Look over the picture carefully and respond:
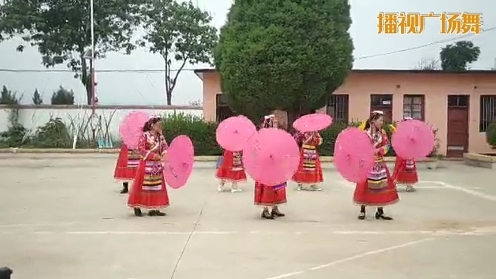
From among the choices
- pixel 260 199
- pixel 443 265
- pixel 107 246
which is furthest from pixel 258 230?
pixel 443 265

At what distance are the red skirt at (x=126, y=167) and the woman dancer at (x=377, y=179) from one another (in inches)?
183

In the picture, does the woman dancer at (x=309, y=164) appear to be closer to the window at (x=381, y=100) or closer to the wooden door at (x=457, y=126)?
the window at (x=381, y=100)

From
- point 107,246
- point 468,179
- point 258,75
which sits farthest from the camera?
point 258,75

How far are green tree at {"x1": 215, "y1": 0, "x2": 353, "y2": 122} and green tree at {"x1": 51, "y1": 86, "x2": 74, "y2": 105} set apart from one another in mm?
13190

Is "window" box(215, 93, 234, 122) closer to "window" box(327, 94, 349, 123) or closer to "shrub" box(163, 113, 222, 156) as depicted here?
"shrub" box(163, 113, 222, 156)

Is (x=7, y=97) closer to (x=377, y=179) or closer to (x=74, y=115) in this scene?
(x=74, y=115)

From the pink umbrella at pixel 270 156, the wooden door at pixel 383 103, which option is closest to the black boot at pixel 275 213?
the pink umbrella at pixel 270 156

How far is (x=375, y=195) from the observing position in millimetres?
9367

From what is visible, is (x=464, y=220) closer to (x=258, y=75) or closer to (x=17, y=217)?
(x=17, y=217)

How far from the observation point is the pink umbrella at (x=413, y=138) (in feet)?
33.1

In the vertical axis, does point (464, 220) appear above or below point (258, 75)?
below

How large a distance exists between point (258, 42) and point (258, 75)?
0.97 meters

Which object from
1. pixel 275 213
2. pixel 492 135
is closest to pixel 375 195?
pixel 275 213

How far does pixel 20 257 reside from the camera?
6859 millimetres
